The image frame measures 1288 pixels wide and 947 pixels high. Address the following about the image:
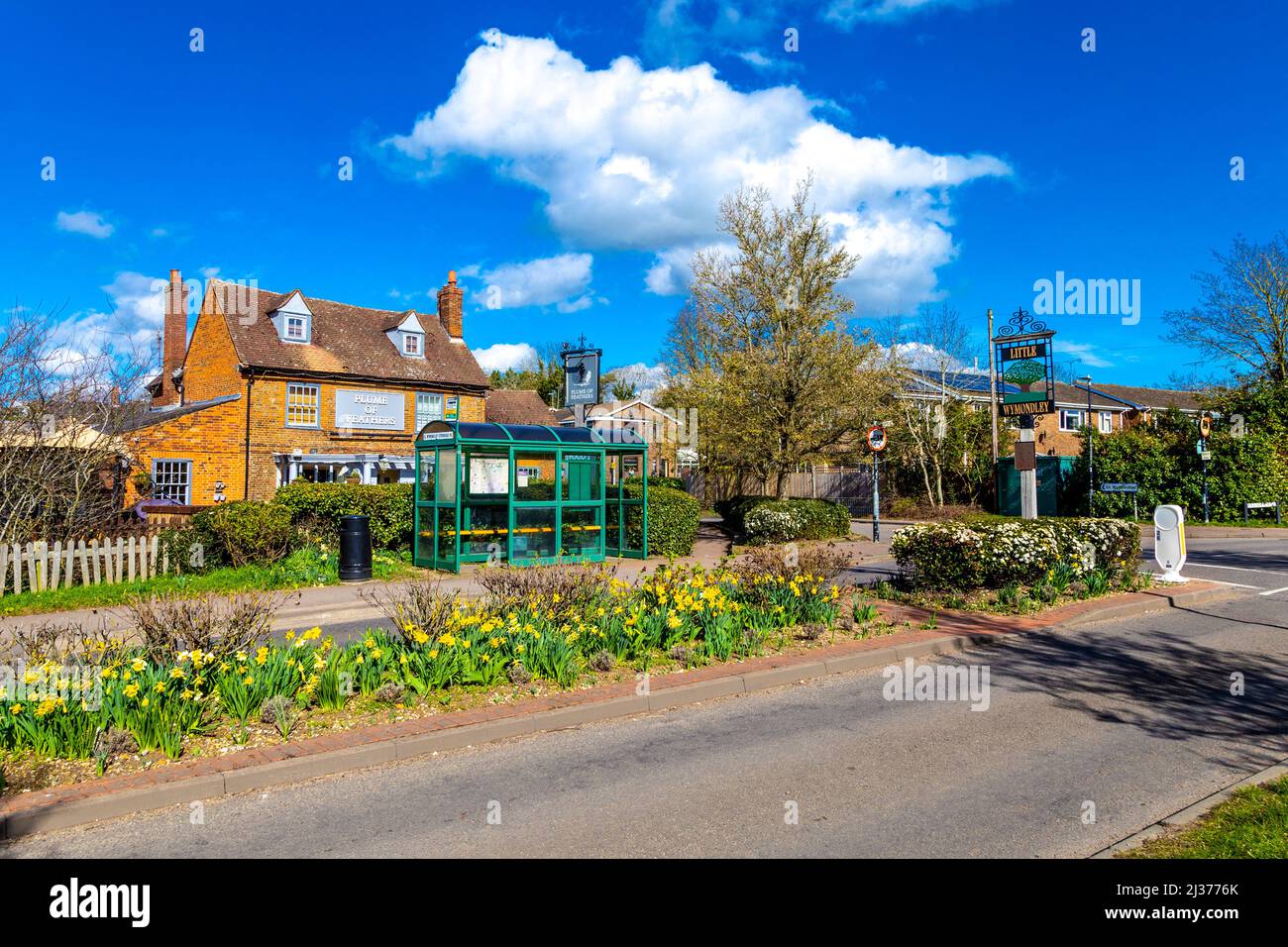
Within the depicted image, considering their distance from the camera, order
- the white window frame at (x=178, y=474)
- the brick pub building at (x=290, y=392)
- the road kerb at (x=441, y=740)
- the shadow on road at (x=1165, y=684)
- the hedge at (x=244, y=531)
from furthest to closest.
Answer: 1. the brick pub building at (x=290, y=392)
2. the white window frame at (x=178, y=474)
3. the hedge at (x=244, y=531)
4. the shadow on road at (x=1165, y=684)
5. the road kerb at (x=441, y=740)

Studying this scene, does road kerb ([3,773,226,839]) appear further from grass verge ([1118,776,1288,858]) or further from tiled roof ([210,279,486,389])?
tiled roof ([210,279,486,389])

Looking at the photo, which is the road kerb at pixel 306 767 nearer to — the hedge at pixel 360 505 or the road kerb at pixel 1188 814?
the road kerb at pixel 1188 814

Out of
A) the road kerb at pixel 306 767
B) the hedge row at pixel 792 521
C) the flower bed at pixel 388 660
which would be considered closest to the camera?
the road kerb at pixel 306 767

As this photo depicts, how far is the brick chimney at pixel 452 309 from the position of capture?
39.5m

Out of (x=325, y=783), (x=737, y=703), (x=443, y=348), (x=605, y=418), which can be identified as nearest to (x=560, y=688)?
(x=737, y=703)

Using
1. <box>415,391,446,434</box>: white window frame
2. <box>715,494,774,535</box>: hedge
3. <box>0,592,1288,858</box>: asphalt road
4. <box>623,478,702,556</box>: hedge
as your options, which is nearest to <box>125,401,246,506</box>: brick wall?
<box>415,391,446,434</box>: white window frame

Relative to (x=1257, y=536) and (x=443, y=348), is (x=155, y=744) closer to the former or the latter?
(x=1257, y=536)

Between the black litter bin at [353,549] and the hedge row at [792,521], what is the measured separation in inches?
389

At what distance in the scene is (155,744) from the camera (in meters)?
5.62

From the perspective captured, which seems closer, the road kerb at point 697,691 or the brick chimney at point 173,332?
the road kerb at point 697,691

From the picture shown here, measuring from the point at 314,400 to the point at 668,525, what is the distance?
728 inches

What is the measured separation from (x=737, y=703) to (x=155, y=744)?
4.45 m

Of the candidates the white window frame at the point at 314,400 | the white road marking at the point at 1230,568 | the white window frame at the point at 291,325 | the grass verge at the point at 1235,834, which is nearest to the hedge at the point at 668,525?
the white road marking at the point at 1230,568
